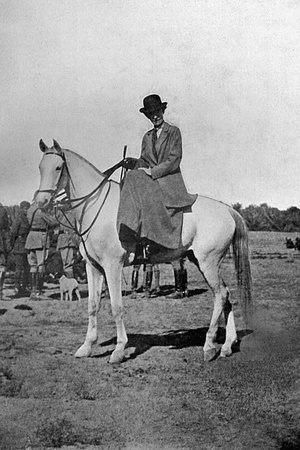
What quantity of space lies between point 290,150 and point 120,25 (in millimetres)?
1609

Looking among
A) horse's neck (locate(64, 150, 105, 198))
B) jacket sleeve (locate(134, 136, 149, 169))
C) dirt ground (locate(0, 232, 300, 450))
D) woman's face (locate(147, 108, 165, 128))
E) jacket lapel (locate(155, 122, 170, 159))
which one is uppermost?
woman's face (locate(147, 108, 165, 128))

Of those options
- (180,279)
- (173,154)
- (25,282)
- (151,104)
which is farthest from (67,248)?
(151,104)

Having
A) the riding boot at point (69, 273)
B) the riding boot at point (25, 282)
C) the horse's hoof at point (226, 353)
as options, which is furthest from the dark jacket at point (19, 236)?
the horse's hoof at point (226, 353)

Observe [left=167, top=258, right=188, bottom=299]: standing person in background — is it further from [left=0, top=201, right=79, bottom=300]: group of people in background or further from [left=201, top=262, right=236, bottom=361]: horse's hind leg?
[left=0, top=201, right=79, bottom=300]: group of people in background

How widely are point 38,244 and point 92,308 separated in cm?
141

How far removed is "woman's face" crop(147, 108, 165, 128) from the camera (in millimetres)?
3568

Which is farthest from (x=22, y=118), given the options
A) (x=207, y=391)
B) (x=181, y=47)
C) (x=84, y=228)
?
(x=207, y=391)

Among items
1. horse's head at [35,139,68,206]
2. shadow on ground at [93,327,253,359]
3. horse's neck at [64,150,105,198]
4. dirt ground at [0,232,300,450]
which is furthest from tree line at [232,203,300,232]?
horse's head at [35,139,68,206]

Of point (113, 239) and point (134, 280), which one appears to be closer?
point (113, 239)

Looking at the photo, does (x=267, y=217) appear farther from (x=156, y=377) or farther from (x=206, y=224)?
(x=156, y=377)

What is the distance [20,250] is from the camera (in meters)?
4.59

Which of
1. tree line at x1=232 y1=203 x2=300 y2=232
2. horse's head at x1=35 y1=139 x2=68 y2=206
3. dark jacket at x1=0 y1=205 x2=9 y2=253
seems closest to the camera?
horse's head at x1=35 y1=139 x2=68 y2=206

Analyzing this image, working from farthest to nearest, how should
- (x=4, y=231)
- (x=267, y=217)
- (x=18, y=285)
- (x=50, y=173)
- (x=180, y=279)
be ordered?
(x=4, y=231)
(x=18, y=285)
(x=267, y=217)
(x=180, y=279)
(x=50, y=173)

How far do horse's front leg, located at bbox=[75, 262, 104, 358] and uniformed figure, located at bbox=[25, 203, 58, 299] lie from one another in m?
0.89
